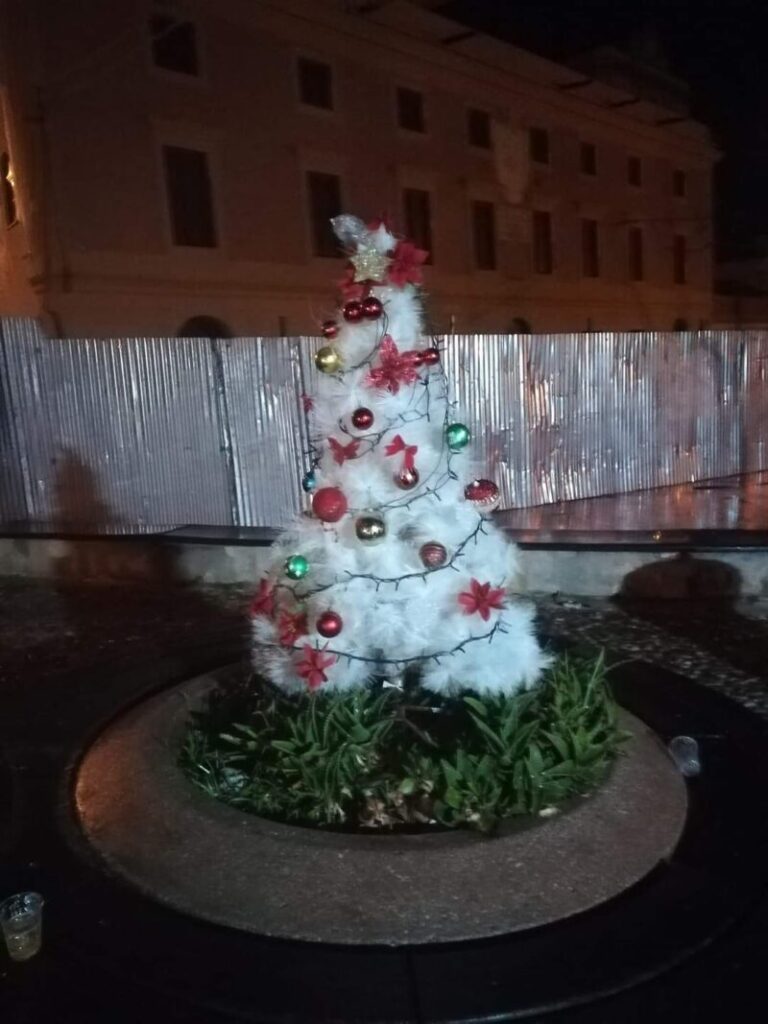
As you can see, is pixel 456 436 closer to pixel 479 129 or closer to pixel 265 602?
pixel 265 602

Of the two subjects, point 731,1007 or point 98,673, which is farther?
point 98,673

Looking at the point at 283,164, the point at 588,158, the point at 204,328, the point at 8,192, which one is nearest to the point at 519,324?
the point at 588,158

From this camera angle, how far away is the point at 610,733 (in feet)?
11.6

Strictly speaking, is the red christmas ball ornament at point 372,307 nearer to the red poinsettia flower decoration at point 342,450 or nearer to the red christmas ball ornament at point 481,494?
the red poinsettia flower decoration at point 342,450

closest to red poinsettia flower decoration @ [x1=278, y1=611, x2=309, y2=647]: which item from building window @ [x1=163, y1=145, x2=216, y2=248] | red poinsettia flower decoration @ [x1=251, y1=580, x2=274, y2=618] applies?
red poinsettia flower decoration @ [x1=251, y1=580, x2=274, y2=618]

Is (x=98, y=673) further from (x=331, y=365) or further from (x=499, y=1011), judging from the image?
(x=499, y=1011)

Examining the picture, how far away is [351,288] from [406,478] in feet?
2.55

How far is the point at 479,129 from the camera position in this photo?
2217cm

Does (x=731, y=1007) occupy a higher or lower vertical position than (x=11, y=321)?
lower

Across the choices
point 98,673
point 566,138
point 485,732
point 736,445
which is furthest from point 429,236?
point 485,732

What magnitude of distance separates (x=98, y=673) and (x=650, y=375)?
21.0ft

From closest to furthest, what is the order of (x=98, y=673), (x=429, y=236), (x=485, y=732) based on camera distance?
(x=485, y=732) < (x=98, y=673) < (x=429, y=236)

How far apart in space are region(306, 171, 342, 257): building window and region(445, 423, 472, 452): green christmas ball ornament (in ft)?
51.5

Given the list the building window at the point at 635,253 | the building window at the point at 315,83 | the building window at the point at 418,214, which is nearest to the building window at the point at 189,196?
the building window at the point at 315,83
